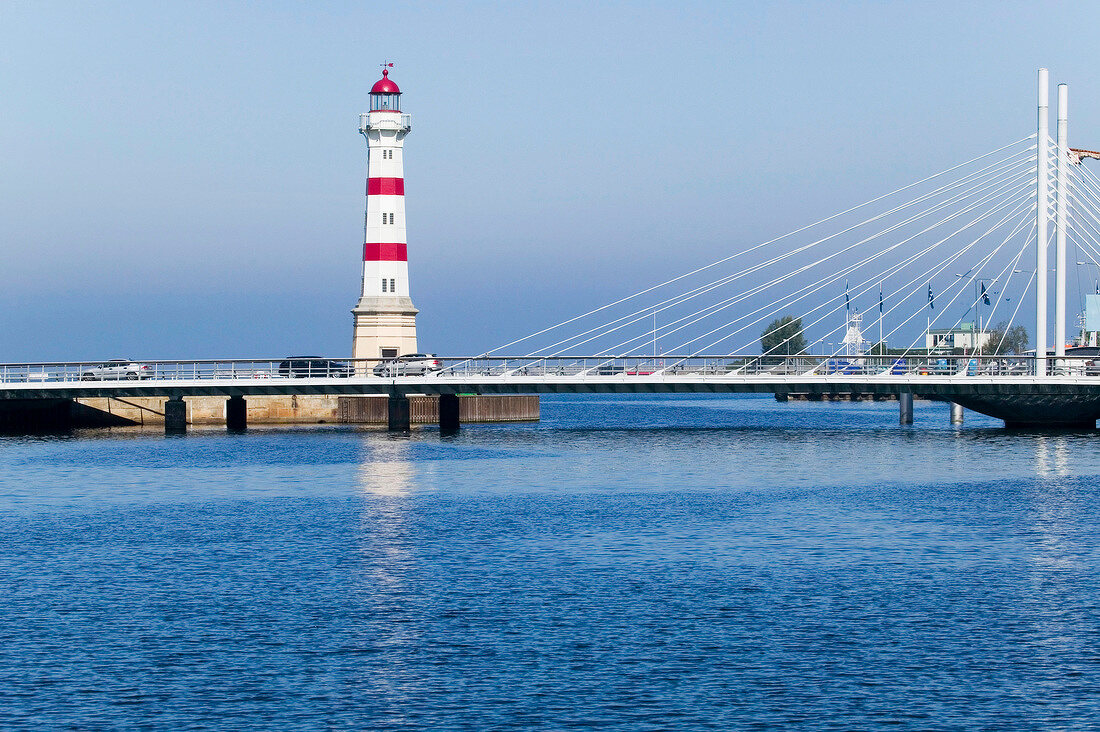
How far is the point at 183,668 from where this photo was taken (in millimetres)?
20453

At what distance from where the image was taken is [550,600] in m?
25.5

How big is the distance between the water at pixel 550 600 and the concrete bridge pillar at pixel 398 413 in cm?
2238

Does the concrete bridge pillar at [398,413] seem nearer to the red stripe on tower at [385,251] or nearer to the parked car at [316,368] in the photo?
the parked car at [316,368]

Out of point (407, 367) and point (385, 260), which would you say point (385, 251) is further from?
point (407, 367)

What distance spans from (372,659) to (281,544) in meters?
12.2

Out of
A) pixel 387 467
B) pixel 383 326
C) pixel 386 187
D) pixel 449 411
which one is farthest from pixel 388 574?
pixel 386 187

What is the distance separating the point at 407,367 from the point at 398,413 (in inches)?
97.4

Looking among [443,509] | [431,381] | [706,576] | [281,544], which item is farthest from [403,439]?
[706,576]

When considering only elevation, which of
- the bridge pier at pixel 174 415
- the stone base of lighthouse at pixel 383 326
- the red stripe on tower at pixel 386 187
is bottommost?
the bridge pier at pixel 174 415

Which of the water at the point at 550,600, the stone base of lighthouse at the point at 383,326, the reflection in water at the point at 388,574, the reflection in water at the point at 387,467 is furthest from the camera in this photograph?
the stone base of lighthouse at the point at 383,326

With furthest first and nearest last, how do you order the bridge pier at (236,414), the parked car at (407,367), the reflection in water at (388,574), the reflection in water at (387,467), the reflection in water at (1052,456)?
the bridge pier at (236,414)
the parked car at (407,367)
the reflection in water at (1052,456)
the reflection in water at (387,467)
the reflection in water at (388,574)

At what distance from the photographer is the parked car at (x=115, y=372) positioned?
7362 centimetres

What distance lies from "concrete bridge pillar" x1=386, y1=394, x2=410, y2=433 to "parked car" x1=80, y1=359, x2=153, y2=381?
12.8 meters

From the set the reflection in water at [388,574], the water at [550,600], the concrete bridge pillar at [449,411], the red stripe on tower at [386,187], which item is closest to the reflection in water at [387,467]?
the reflection in water at [388,574]
